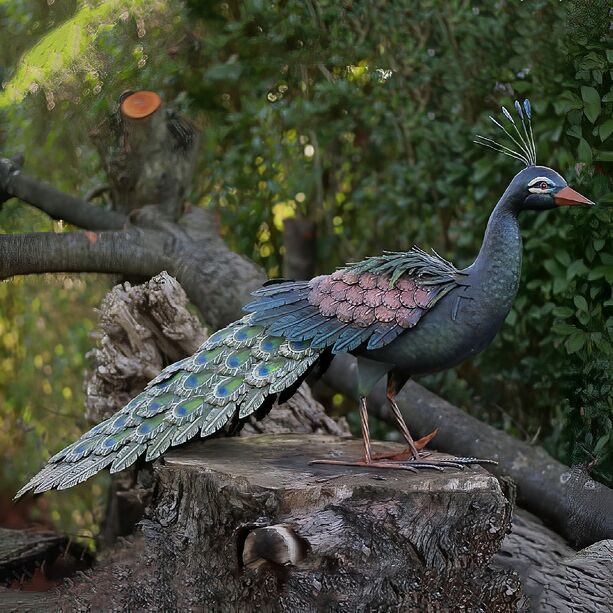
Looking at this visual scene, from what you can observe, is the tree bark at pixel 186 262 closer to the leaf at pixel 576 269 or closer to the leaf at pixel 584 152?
the leaf at pixel 576 269

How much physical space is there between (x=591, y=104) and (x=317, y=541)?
182cm

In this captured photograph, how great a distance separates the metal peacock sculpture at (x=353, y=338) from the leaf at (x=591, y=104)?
1.91 ft

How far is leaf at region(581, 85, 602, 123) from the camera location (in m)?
3.13

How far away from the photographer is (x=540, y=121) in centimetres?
392

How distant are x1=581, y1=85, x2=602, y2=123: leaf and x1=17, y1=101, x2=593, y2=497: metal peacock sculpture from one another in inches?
22.9

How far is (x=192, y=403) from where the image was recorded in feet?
8.85

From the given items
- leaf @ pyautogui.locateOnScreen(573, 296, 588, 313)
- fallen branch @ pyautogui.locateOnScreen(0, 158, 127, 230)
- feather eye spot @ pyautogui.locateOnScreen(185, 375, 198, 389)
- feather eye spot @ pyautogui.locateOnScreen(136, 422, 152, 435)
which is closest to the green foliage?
leaf @ pyautogui.locateOnScreen(573, 296, 588, 313)

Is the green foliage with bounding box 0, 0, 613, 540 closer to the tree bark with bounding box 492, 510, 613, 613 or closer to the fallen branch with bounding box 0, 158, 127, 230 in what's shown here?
the fallen branch with bounding box 0, 158, 127, 230

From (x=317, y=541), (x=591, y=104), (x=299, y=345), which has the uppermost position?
(x=591, y=104)

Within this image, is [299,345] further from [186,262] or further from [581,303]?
[186,262]

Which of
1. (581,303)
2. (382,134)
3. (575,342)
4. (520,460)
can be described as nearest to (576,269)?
(581,303)

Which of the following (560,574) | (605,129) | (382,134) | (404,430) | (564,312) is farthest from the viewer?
(382,134)

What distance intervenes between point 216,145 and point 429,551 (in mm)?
3072

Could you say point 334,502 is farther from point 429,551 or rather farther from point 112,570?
point 112,570
